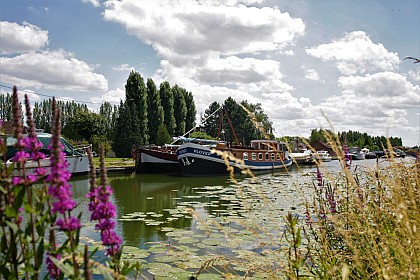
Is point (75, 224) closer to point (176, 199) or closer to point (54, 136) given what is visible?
point (54, 136)

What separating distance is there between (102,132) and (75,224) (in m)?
48.9

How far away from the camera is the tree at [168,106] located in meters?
52.2

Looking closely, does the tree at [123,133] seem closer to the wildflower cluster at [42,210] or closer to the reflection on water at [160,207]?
the reflection on water at [160,207]

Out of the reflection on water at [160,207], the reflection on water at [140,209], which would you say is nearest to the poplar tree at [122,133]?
the reflection on water at [140,209]

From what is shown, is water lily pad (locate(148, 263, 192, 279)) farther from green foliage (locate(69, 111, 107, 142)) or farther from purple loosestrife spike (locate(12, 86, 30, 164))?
green foliage (locate(69, 111, 107, 142))

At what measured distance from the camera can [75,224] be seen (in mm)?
1696

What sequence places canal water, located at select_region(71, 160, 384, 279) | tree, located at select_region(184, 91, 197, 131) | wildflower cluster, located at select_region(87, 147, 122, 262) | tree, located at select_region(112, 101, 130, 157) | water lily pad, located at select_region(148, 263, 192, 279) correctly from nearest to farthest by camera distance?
wildflower cluster, located at select_region(87, 147, 122, 262) → canal water, located at select_region(71, 160, 384, 279) → water lily pad, located at select_region(148, 263, 192, 279) → tree, located at select_region(112, 101, 130, 157) → tree, located at select_region(184, 91, 197, 131)

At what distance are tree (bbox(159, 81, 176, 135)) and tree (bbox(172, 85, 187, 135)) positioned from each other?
8.33 ft

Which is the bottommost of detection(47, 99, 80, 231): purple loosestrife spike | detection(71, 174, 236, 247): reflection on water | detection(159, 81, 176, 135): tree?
detection(71, 174, 236, 247): reflection on water

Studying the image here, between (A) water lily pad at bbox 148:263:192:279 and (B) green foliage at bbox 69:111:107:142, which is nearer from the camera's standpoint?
(A) water lily pad at bbox 148:263:192:279

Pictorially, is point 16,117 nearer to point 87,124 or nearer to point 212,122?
point 87,124

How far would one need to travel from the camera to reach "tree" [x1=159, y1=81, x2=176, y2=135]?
52.2 meters

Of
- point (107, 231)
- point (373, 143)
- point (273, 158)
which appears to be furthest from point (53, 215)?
point (373, 143)

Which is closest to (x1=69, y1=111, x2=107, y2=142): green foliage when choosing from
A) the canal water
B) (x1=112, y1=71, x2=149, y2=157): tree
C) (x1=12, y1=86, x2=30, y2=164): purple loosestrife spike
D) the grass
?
(x1=112, y1=71, x2=149, y2=157): tree
